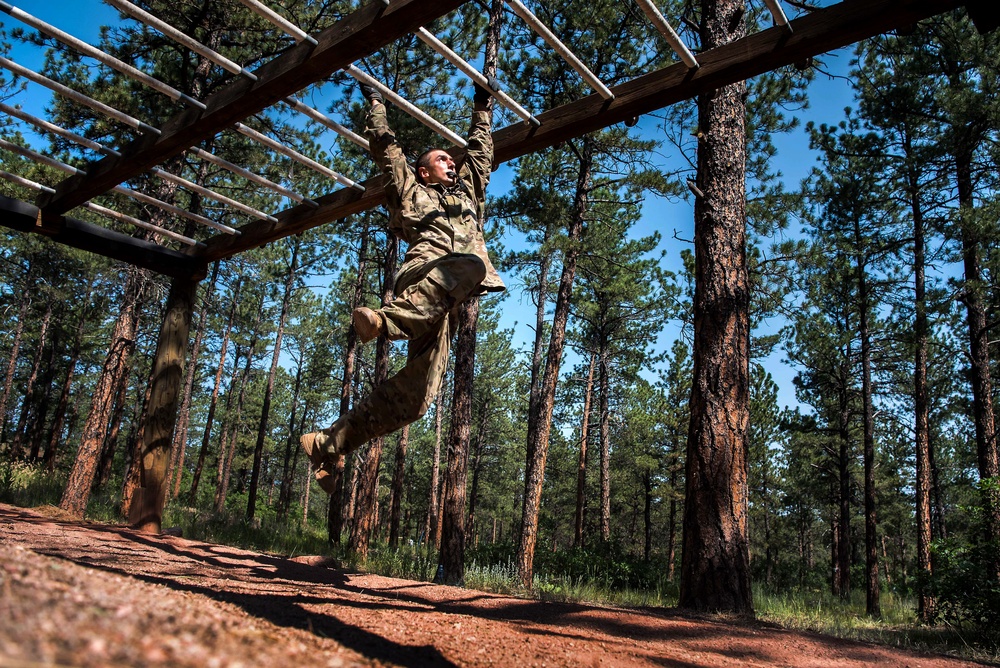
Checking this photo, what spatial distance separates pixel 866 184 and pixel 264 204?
1492cm

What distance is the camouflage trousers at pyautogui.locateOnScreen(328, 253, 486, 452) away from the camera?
3.51 meters

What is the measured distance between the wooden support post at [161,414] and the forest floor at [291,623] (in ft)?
3.07

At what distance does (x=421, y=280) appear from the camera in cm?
358

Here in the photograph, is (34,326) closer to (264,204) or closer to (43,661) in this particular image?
(264,204)

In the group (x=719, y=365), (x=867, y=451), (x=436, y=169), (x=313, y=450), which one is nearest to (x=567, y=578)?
(x=719, y=365)

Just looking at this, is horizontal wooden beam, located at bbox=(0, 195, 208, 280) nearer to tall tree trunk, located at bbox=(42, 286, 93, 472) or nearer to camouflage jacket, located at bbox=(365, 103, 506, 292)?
camouflage jacket, located at bbox=(365, 103, 506, 292)

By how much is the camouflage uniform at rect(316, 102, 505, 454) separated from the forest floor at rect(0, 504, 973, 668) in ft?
3.58

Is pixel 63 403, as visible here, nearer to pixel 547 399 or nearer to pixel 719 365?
pixel 547 399

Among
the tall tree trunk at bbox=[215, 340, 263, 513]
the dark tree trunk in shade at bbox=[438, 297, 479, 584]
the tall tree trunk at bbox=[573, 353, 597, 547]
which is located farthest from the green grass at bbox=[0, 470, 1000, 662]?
the tall tree trunk at bbox=[215, 340, 263, 513]

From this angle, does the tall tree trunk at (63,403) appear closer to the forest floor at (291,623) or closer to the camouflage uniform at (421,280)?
the forest floor at (291,623)

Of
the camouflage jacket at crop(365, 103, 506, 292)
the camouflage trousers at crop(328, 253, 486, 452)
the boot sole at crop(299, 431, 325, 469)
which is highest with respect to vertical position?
the camouflage jacket at crop(365, 103, 506, 292)

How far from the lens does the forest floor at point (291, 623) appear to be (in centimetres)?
125

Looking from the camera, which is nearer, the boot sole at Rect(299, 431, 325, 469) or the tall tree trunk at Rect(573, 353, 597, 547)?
the boot sole at Rect(299, 431, 325, 469)

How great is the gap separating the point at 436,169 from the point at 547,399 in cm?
833
